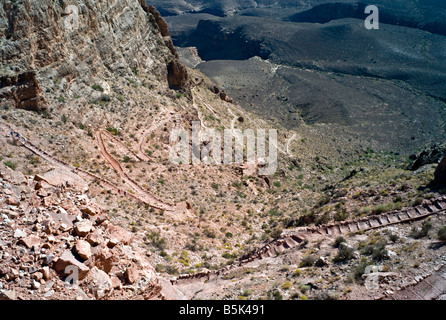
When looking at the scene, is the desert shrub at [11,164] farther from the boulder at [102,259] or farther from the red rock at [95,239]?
the boulder at [102,259]

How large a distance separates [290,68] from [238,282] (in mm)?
93229

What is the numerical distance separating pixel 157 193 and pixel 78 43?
13954 millimetres

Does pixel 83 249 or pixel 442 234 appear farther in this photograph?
pixel 442 234

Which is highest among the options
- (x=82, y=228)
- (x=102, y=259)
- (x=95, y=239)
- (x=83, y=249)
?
(x=82, y=228)

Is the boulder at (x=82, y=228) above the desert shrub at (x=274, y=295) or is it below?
above

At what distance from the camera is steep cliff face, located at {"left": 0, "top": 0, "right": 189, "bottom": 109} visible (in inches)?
949

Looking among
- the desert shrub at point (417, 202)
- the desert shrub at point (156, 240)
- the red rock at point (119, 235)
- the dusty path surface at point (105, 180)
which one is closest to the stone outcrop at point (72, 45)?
the dusty path surface at point (105, 180)

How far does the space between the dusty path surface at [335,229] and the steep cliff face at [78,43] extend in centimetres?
1745

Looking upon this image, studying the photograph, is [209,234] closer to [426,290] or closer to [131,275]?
[131,275]

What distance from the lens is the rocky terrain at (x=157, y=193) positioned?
1152 centimetres

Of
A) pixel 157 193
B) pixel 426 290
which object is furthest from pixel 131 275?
pixel 157 193

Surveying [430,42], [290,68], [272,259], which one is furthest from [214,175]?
[430,42]

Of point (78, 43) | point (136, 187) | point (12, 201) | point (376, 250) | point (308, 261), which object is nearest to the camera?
point (12, 201)

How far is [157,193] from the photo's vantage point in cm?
2547
